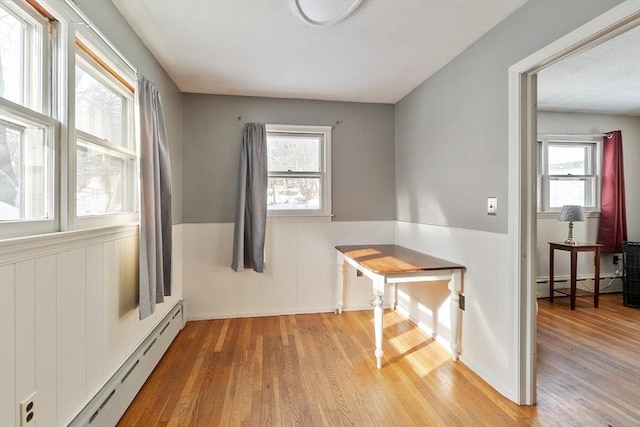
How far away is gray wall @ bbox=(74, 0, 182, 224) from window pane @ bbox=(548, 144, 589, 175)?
177 inches

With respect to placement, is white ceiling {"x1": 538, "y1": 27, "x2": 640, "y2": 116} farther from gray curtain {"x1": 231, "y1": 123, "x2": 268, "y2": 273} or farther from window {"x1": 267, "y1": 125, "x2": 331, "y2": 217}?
gray curtain {"x1": 231, "y1": 123, "x2": 268, "y2": 273}

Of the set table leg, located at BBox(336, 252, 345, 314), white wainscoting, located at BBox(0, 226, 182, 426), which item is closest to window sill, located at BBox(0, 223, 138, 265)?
white wainscoting, located at BBox(0, 226, 182, 426)

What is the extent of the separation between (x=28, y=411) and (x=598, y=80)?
15.0ft

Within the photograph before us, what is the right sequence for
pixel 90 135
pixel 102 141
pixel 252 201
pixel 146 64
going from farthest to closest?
pixel 252 201
pixel 146 64
pixel 102 141
pixel 90 135

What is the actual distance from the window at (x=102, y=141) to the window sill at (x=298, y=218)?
134 cm

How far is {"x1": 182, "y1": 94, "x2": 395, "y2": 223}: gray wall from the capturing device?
3018 mm

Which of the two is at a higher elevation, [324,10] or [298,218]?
[324,10]

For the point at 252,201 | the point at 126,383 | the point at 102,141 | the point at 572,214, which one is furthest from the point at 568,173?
the point at 126,383

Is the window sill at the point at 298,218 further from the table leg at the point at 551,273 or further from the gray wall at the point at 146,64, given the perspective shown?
the table leg at the point at 551,273

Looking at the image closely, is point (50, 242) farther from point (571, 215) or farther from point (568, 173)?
point (568, 173)

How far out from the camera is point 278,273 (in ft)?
10.4

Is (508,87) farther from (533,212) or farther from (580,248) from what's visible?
(580,248)

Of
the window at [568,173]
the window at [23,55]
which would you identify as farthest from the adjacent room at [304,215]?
the window at [568,173]

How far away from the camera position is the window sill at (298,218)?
3.13 m
